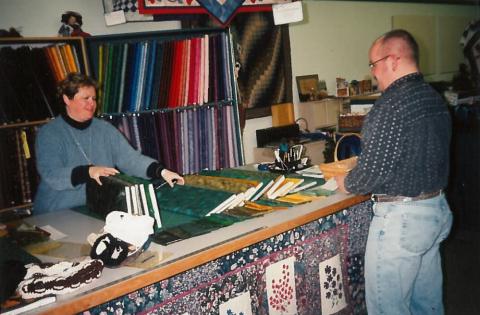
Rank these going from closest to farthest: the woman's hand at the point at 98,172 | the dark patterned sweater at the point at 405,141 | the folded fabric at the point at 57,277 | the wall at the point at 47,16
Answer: the folded fabric at the point at 57,277
the dark patterned sweater at the point at 405,141
the woman's hand at the point at 98,172
the wall at the point at 47,16

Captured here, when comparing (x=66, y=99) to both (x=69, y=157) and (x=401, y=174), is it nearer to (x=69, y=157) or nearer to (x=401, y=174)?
(x=69, y=157)

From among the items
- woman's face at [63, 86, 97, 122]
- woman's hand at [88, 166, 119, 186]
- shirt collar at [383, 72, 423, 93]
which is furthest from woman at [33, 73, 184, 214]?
shirt collar at [383, 72, 423, 93]

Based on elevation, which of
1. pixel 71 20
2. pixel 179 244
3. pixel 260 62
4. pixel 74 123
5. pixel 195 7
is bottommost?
pixel 179 244

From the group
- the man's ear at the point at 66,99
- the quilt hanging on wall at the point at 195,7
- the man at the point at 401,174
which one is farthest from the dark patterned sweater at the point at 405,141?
the quilt hanging on wall at the point at 195,7

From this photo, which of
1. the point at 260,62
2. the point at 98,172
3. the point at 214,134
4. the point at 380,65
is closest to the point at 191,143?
the point at 214,134

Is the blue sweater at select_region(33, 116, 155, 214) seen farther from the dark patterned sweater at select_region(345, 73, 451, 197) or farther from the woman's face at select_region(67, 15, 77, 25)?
the dark patterned sweater at select_region(345, 73, 451, 197)

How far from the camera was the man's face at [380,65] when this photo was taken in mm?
1791

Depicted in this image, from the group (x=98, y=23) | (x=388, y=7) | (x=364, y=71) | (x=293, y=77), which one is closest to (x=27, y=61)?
(x=98, y=23)

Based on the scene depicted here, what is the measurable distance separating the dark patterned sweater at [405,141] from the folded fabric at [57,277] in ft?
3.68

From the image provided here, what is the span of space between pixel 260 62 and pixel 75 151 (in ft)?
9.04

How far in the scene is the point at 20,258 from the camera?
150 cm

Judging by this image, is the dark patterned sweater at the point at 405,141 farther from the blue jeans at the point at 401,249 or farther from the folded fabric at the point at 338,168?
the folded fabric at the point at 338,168

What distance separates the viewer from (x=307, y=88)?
199 inches

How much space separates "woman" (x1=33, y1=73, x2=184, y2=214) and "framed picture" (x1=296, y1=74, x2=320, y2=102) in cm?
287
